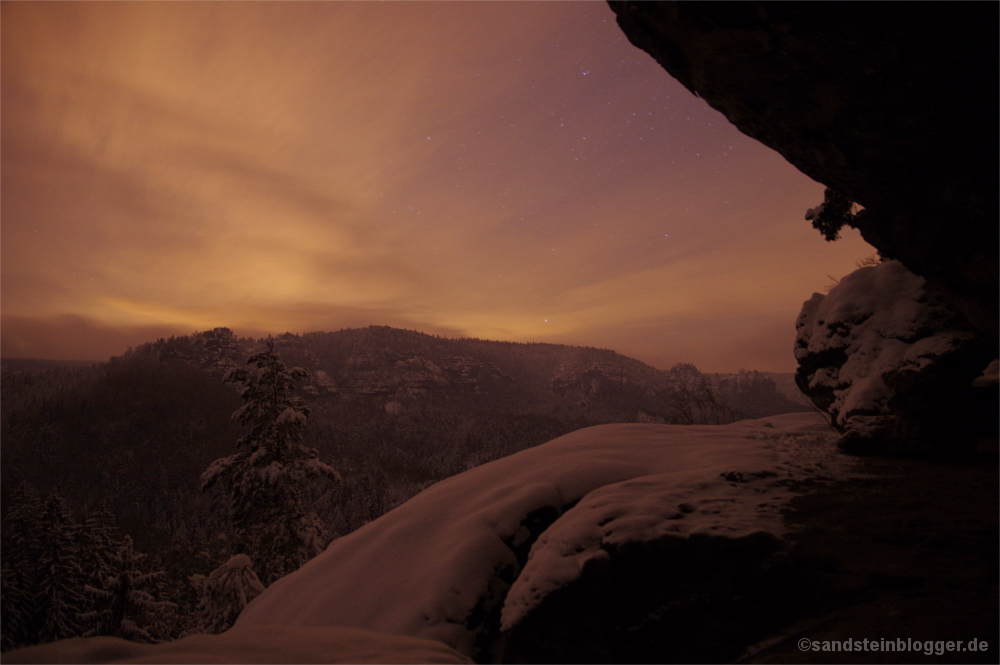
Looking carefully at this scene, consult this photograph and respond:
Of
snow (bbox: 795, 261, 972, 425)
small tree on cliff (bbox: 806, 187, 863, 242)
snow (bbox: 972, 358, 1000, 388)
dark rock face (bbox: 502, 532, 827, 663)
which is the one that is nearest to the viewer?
dark rock face (bbox: 502, 532, 827, 663)

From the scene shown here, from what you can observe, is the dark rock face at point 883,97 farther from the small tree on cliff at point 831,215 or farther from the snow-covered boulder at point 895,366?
the small tree on cliff at point 831,215

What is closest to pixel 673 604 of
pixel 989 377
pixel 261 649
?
pixel 261 649

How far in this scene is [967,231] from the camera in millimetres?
4523

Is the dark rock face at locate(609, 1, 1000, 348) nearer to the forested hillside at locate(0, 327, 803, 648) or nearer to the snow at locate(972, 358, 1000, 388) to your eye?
the snow at locate(972, 358, 1000, 388)

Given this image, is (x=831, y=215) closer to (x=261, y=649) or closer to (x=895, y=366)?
(x=895, y=366)

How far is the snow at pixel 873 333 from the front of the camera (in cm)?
668

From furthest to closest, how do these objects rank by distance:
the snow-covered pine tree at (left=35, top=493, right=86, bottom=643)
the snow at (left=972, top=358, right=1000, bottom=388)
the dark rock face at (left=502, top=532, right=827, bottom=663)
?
the snow-covered pine tree at (left=35, top=493, right=86, bottom=643) < the snow at (left=972, top=358, right=1000, bottom=388) < the dark rock face at (left=502, top=532, right=827, bottom=663)

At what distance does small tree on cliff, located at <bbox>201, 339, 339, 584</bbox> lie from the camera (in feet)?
49.0

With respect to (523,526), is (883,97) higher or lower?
higher

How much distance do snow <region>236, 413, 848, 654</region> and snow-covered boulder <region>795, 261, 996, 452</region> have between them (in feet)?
2.70

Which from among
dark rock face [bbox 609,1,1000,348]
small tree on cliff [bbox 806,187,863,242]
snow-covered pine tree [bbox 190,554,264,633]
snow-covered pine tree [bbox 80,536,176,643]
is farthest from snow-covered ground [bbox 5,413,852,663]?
snow-covered pine tree [bbox 80,536,176,643]

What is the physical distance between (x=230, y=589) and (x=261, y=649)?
11499mm

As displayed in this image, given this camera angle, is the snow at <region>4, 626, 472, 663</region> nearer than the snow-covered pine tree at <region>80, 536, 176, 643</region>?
Yes

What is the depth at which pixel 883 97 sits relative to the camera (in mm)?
4465
